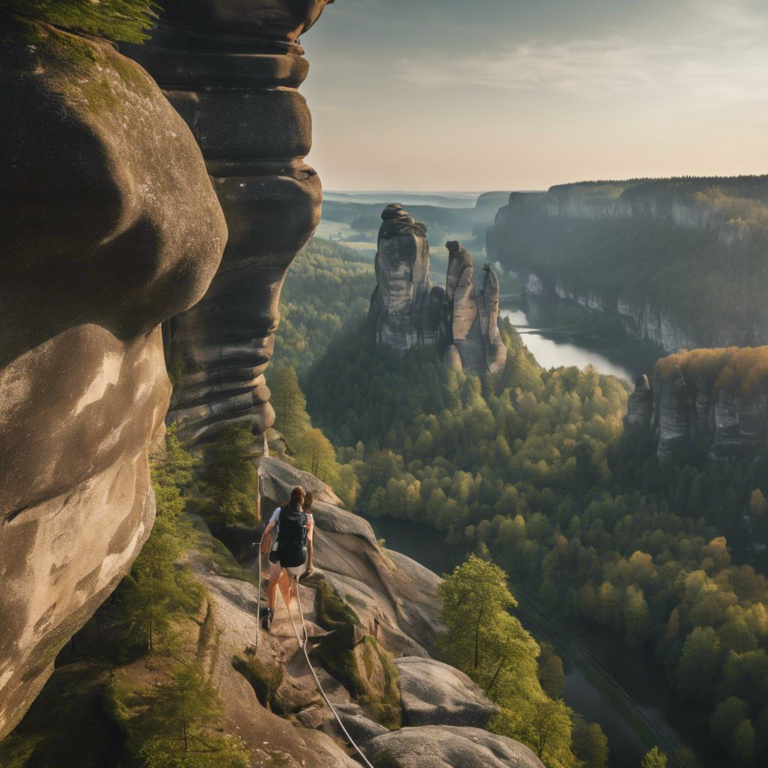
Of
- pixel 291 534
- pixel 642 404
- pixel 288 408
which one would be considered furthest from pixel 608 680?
pixel 291 534

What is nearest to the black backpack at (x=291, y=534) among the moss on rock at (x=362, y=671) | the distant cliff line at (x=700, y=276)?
the moss on rock at (x=362, y=671)

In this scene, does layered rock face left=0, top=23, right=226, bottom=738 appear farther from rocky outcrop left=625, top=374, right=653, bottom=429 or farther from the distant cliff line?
the distant cliff line

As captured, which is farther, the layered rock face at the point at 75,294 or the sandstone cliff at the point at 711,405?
the sandstone cliff at the point at 711,405

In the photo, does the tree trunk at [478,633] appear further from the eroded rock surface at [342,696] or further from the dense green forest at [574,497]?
the dense green forest at [574,497]

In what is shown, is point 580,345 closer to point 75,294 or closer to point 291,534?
point 291,534

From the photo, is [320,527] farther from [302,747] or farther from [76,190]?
[76,190]

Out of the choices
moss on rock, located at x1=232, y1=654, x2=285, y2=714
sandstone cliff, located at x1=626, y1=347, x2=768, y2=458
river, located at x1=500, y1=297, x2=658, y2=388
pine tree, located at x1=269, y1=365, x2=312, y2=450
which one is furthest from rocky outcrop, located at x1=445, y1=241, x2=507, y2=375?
moss on rock, located at x1=232, y1=654, x2=285, y2=714
